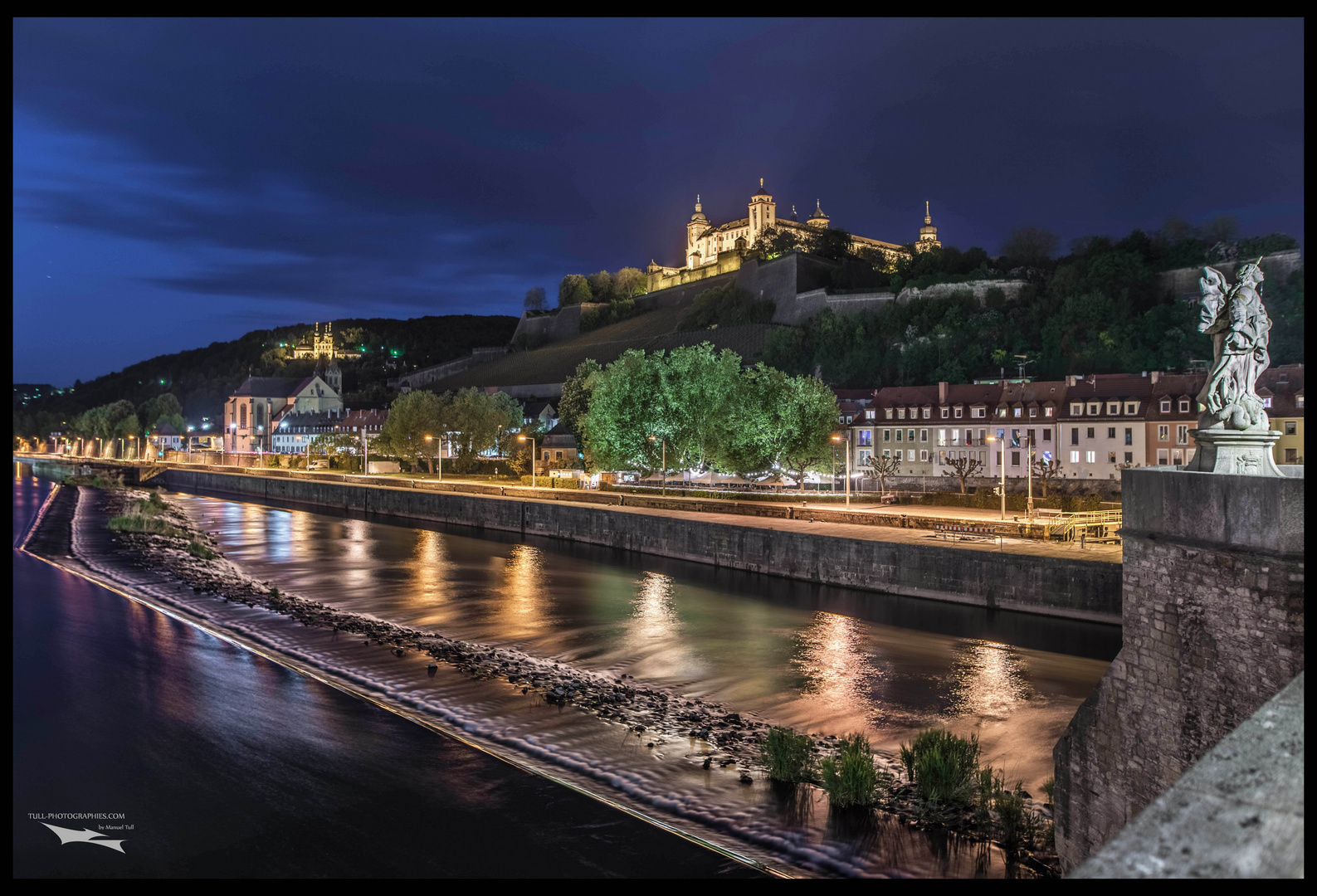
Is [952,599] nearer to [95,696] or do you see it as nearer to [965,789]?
[965,789]

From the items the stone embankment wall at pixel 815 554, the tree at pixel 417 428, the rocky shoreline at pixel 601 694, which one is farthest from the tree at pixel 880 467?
the tree at pixel 417 428

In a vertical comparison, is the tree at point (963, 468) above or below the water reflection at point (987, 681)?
above

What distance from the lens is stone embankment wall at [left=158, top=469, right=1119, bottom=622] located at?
72.0ft

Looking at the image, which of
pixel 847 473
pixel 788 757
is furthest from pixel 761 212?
pixel 788 757

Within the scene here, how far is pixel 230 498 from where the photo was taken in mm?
70312

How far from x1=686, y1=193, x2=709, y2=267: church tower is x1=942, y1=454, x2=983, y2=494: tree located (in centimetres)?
11602

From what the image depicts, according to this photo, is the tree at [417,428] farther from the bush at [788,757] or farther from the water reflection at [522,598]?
the bush at [788,757]

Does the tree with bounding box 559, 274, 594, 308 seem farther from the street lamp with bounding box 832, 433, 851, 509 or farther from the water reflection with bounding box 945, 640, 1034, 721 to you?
the water reflection with bounding box 945, 640, 1034, 721

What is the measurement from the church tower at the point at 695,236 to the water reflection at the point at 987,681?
150m

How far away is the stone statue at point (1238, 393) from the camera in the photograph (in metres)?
7.76

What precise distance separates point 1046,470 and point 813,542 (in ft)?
75.5

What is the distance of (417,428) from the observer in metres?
73.8

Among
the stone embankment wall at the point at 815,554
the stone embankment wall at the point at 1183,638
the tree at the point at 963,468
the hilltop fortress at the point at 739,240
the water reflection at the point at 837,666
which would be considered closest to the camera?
the stone embankment wall at the point at 1183,638

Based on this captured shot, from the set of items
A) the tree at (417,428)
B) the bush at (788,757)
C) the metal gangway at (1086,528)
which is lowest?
the bush at (788,757)
